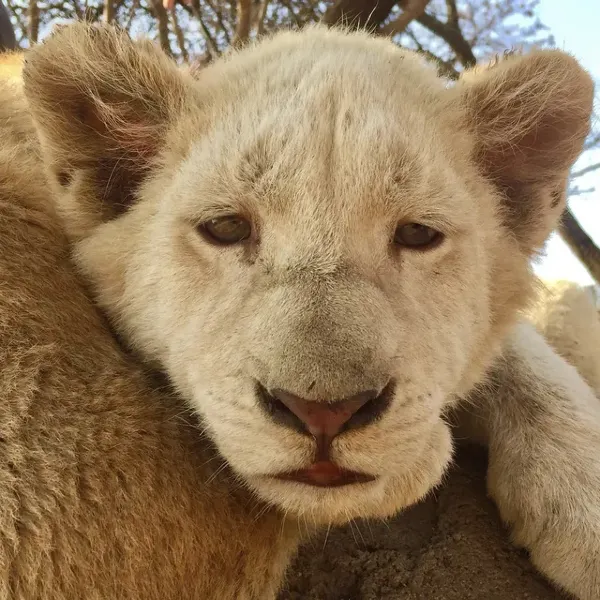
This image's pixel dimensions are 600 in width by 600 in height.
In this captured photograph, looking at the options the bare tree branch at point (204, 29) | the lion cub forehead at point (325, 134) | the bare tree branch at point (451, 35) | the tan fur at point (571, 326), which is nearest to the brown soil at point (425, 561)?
the lion cub forehead at point (325, 134)

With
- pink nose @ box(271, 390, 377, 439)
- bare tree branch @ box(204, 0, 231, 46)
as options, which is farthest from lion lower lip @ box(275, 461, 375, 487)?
bare tree branch @ box(204, 0, 231, 46)

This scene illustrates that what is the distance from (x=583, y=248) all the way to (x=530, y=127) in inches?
190

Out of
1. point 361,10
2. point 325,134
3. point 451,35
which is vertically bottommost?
point 325,134

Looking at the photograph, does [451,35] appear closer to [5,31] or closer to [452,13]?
[452,13]

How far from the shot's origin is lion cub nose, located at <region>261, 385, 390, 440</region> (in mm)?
1512

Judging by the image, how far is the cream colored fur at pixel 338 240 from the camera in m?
1.70

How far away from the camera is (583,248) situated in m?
6.81

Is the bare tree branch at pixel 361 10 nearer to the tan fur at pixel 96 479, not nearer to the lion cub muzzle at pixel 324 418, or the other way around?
the tan fur at pixel 96 479

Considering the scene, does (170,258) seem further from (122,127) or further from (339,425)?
(339,425)

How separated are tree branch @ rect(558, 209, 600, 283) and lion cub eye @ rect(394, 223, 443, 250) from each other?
5.06 metres

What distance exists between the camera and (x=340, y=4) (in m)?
4.88

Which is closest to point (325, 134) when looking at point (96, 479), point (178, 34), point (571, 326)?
point (96, 479)

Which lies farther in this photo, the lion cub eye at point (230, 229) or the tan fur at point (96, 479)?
the lion cub eye at point (230, 229)

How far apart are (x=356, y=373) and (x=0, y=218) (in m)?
1.11
